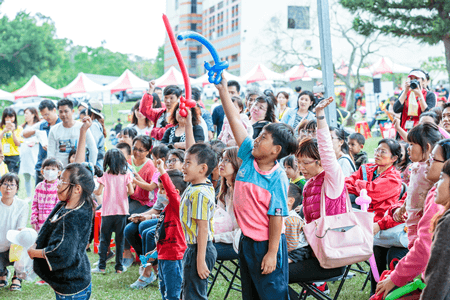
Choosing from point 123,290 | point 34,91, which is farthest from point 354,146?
point 34,91

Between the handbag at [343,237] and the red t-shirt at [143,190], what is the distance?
261 cm

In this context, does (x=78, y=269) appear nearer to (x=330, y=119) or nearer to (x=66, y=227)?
(x=66, y=227)

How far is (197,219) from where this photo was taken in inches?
107

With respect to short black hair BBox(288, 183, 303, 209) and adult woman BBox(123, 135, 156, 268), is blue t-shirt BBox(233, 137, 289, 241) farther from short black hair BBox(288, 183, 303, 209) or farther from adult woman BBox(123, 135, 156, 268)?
adult woman BBox(123, 135, 156, 268)

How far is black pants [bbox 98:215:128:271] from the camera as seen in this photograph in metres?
4.67

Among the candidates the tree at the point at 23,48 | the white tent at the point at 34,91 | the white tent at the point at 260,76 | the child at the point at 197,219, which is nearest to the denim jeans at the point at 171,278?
the child at the point at 197,219

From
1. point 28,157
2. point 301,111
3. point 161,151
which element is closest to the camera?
point 161,151

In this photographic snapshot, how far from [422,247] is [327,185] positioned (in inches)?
30.2

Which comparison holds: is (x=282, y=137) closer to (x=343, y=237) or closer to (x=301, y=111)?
(x=343, y=237)

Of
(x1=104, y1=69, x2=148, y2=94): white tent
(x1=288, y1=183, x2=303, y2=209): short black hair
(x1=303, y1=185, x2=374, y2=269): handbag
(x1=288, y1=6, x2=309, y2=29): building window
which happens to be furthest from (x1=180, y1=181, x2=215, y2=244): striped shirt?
(x1=288, y1=6, x2=309, y2=29): building window

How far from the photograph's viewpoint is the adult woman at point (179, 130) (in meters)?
4.71

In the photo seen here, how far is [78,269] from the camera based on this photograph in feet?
9.34

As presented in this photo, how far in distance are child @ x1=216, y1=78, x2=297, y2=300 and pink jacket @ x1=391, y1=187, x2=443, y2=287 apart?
605mm

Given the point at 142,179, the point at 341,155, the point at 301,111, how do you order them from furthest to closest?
the point at 301,111 < the point at 142,179 < the point at 341,155
